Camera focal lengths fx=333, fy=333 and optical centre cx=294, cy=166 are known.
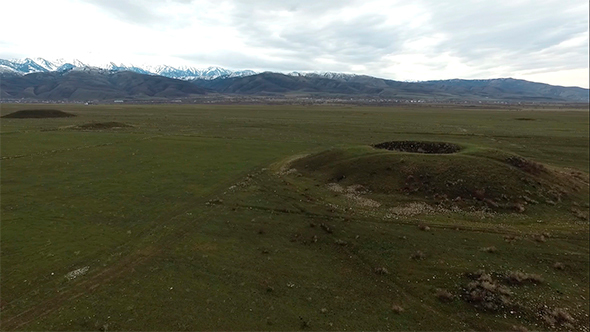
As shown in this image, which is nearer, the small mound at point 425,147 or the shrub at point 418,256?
the shrub at point 418,256

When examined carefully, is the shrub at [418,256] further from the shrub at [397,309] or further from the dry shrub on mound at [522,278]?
the shrub at [397,309]

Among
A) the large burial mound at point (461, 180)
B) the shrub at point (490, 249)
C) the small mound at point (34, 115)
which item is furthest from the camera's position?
the small mound at point (34, 115)

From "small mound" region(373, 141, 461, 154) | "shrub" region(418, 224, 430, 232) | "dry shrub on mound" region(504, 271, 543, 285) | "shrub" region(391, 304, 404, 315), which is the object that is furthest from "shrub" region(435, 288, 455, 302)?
"small mound" region(373, 141, 461, 154)

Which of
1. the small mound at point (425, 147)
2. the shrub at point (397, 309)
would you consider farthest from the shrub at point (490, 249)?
the small mound at point (425, 147)

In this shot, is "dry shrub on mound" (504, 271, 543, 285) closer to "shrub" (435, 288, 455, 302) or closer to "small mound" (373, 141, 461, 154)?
"shrub" (435, 288, 455, 302)

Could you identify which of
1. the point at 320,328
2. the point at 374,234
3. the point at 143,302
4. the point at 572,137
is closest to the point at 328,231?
the point at 374,234

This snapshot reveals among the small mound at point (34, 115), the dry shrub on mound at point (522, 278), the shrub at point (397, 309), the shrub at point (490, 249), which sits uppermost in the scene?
the small mound at point (34, 115)

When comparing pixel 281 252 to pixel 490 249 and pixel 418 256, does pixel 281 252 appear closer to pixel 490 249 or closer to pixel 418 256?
Answer: pixel 418 256
